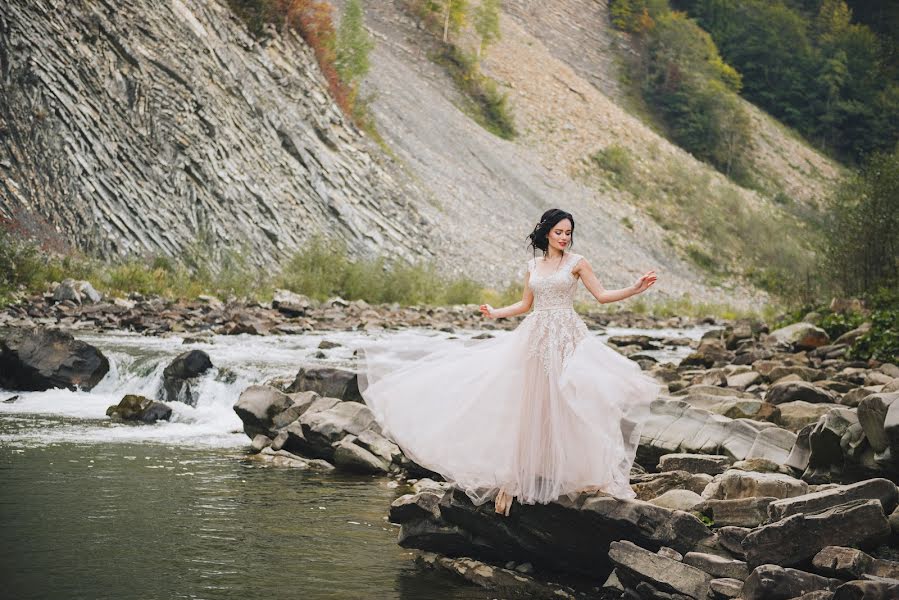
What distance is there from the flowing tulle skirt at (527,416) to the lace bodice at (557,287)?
140 millimetres

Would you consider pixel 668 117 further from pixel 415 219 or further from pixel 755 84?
pixel 415 219

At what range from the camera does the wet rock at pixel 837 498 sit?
5836 mm

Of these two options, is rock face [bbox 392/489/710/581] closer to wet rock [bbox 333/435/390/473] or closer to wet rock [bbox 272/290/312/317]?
wet rock [bbox 333/435/390/473]

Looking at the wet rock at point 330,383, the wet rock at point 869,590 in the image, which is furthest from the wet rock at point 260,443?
the wet rock at point 869,590

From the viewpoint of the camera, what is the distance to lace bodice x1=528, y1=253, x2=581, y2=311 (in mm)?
6793

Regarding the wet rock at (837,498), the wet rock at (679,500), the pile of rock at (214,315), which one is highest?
the wet rock at (837,498)

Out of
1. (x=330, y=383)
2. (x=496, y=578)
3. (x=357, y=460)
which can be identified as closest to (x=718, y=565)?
(x=496, y=578)

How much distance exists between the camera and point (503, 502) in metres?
6.59

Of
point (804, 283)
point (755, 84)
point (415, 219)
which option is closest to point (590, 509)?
point (804, 283)

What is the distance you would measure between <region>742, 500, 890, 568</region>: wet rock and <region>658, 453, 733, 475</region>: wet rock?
7.32ft

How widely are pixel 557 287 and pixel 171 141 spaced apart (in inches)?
973

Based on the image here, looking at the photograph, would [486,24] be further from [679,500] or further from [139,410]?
[679,500]

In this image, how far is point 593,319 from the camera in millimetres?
32156

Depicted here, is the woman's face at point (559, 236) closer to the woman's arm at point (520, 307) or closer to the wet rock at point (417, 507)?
the woman's arm at point (520, 307)
